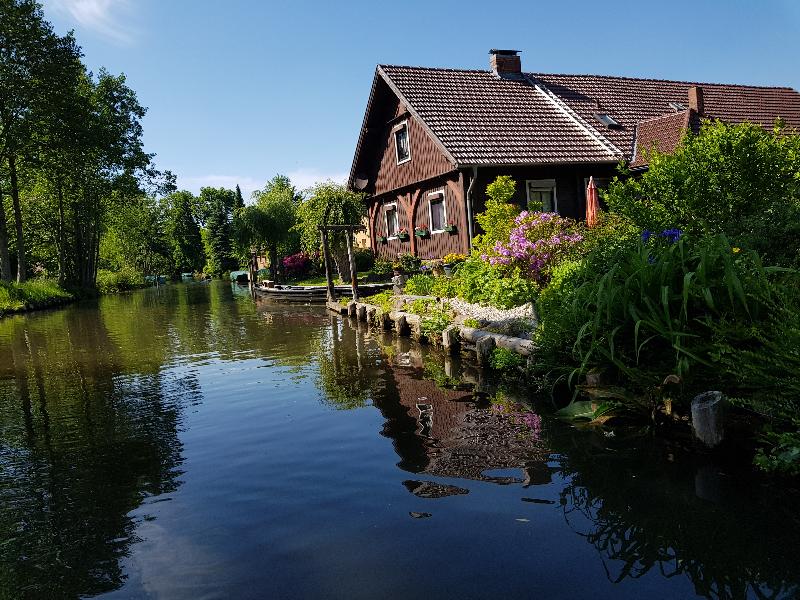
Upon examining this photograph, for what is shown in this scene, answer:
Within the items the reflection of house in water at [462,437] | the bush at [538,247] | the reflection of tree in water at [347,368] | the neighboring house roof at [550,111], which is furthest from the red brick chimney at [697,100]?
the reflection of house in water at [462,437]

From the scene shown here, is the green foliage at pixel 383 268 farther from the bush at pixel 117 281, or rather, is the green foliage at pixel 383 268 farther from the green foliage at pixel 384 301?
the bush at pixel 117 281

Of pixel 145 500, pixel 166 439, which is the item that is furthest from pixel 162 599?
pixel 166 439

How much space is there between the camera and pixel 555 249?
10.8m

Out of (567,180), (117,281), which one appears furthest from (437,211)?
(117,281)

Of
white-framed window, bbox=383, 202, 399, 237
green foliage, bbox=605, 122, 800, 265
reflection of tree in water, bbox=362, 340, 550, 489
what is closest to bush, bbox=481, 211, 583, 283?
green foliage, bbox=605, 122, 800, 265

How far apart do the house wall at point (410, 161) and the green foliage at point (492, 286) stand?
6.68m

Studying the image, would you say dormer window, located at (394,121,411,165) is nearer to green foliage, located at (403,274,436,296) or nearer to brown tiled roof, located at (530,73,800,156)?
brown tiled roof, located at (530,73,800,156)

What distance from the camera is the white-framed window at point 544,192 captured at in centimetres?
1919

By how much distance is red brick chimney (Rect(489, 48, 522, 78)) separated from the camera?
23.1 meters

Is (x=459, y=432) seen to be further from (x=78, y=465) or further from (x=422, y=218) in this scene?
(x=422, y=218)

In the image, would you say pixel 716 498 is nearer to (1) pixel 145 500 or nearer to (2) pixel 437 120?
(1) pixel 145 500

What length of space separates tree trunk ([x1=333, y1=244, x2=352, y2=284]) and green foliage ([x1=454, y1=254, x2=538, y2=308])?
11978 mm

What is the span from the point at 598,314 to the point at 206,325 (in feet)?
48.5

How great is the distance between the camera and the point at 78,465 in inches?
221
